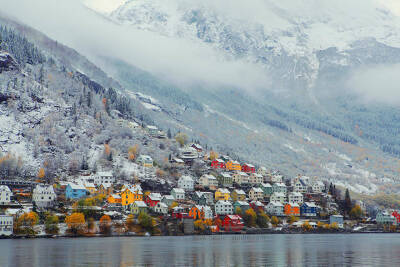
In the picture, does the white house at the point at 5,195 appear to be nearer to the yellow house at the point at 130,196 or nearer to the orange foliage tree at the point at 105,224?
the orange foliage tree at the point at 105,224

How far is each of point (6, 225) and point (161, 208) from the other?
154 ft

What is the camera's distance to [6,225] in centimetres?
15612

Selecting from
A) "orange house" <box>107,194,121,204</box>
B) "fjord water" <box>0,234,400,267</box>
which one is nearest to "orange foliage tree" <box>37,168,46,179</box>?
"orange house" <box>107,194,121,204</box>

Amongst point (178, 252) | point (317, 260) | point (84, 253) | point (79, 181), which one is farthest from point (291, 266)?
point (79, 181)

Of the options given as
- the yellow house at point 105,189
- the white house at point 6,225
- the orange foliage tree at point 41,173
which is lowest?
the white house at point 6,225

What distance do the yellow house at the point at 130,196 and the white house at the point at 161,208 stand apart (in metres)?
5.43

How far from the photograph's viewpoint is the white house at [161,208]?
188 metres

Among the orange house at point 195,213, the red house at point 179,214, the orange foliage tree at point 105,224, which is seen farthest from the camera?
the orange house at point 195,213

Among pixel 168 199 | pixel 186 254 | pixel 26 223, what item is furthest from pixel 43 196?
pixel 186 254

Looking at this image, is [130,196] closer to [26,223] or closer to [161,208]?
[161,208]

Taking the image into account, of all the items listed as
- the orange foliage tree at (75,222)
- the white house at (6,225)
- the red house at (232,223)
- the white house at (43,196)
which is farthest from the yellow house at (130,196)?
the white house at (6,225)

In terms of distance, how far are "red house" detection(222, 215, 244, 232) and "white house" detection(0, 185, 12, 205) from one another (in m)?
59.0

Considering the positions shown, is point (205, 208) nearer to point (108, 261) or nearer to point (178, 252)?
point (178, 252)

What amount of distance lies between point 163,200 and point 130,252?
260 ft
